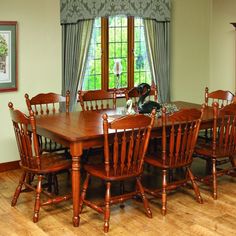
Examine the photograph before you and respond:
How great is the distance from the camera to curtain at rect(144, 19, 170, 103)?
6.79 meters

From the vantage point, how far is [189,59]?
7.23 m

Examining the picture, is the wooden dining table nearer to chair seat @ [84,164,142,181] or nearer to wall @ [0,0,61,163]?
chair seat @ [84,164,142,181]

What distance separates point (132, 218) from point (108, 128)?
0.86m

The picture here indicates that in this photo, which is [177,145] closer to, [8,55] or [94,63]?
[8,55]

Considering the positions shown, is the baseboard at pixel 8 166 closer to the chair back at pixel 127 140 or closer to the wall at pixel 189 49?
the chair back at pixel 127 140

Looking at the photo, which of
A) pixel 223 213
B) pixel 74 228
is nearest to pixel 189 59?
pixel 223 213

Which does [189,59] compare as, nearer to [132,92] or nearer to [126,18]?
[126,18]

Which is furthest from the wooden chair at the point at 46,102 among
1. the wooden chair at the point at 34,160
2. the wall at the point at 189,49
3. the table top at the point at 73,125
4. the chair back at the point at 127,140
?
the wall at the point at 189,49

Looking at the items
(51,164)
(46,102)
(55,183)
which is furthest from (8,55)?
(51,164)

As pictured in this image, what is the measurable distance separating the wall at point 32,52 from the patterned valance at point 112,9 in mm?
179

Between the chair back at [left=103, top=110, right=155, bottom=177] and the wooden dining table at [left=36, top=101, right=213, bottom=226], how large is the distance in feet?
0.53

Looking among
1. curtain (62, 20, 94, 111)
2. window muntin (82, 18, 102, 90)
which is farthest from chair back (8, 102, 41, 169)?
window muntin (82, 18, 102, 90)

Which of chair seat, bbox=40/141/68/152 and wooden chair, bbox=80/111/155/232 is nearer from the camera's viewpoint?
wooden chair, bbox=80/111/155/232

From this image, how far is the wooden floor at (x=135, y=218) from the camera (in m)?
4.09
